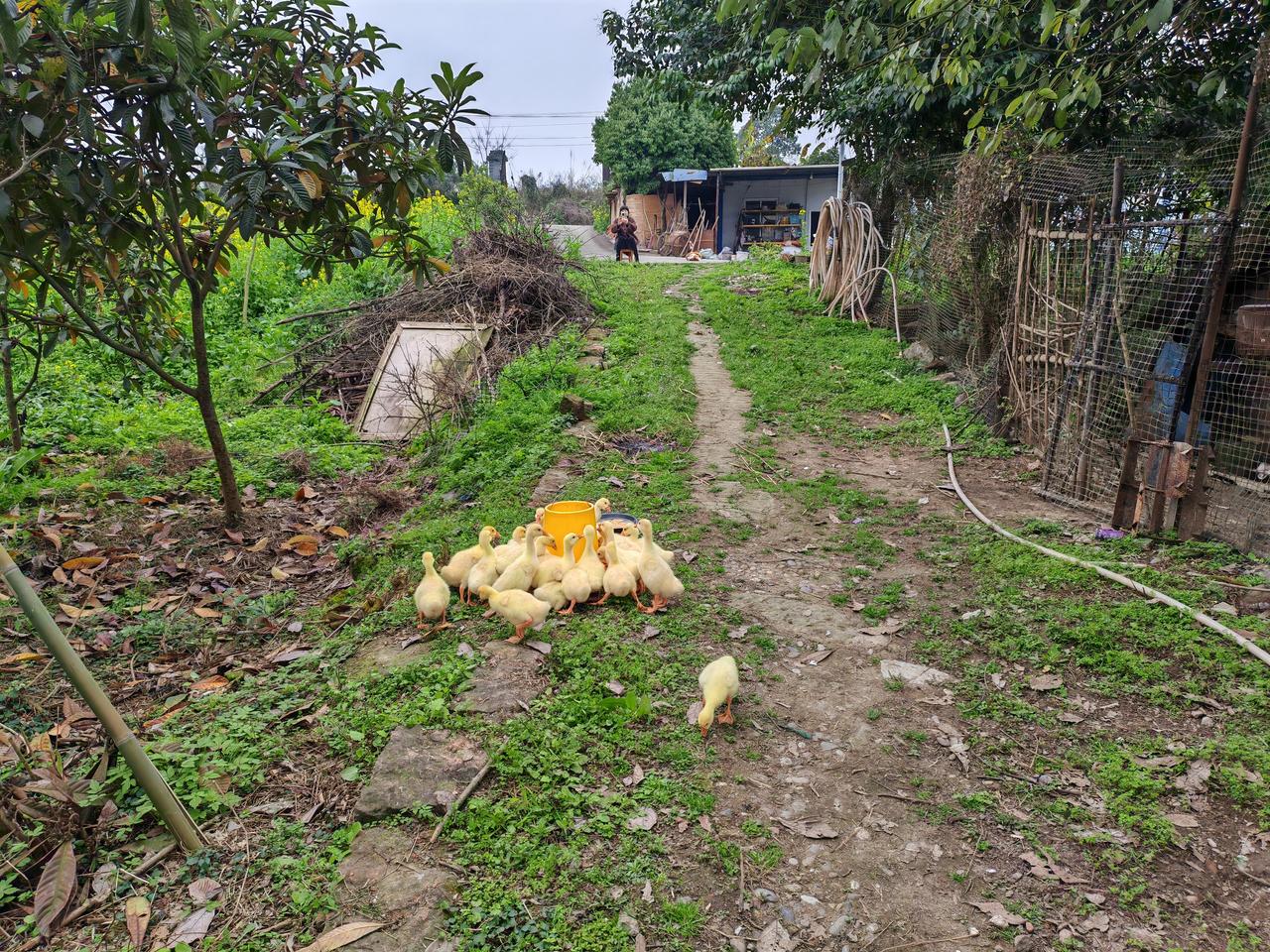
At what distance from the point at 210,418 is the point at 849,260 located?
10057 mm

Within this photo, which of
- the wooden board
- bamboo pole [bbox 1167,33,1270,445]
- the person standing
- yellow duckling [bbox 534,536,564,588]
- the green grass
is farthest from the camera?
the person standing

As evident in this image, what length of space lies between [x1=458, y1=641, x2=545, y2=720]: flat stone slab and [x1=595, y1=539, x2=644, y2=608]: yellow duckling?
604 mm

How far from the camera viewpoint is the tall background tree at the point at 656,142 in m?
28.2

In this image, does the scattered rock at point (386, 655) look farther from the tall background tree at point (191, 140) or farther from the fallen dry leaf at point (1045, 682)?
the fallen dry leaf at point (1045, 682)

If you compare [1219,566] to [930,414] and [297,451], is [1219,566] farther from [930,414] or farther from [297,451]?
[297,451]

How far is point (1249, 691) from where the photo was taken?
10.8 ft

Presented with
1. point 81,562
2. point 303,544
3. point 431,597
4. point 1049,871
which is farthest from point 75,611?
point 1049,871

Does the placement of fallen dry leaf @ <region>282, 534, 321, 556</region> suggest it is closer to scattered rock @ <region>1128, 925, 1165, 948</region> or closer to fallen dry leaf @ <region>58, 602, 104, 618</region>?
fallen dry leaf @ <region>58, 602, 104, 618</region>

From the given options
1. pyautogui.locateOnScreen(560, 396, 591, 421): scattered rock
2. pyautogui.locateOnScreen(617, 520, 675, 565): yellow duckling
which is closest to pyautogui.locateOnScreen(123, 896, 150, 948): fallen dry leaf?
pyautogui.locateOnScreen(617, 520, 675, 565): yellow duckling

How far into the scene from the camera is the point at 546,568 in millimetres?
4156

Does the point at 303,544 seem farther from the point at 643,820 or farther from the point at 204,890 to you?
the point at 643,820

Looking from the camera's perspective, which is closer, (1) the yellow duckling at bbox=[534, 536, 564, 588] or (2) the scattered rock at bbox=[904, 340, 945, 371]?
(1) the yellow duckling at bbox=[534, 536, 564, 588]

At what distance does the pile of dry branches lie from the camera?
8914 millimetres

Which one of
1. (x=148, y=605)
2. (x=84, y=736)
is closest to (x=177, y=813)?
(x=84, y=736)
